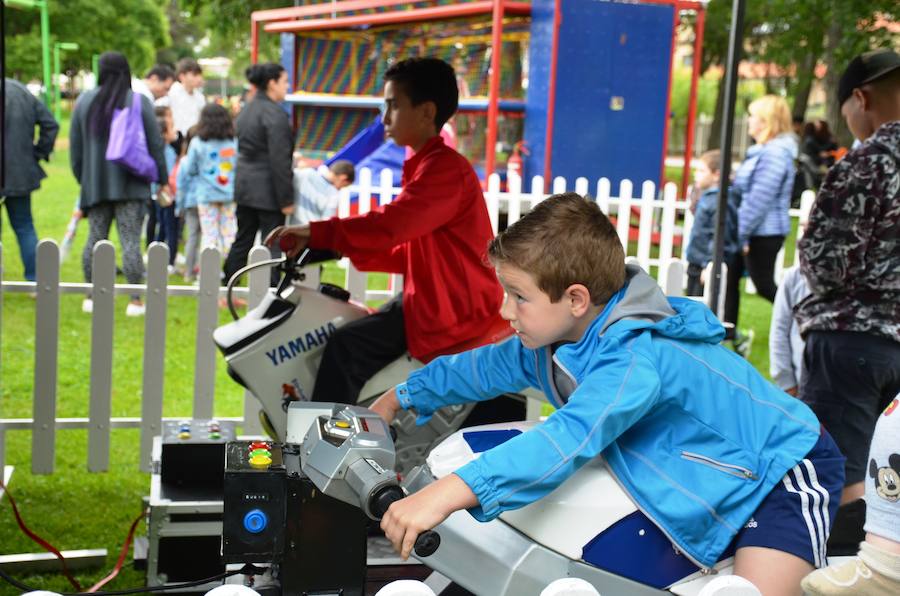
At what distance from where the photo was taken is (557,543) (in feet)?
7.31

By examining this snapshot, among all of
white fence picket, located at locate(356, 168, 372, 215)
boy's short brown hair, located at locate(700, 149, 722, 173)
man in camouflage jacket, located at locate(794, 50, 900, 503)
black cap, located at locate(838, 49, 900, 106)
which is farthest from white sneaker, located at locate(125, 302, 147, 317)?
black cap, located at locate(838, 49, 900, 106)

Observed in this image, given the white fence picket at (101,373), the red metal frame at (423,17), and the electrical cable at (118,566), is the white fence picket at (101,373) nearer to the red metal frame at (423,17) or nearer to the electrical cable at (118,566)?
the electrical cable at (118,566)

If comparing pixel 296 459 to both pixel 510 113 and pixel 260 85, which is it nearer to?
pixel 260 85

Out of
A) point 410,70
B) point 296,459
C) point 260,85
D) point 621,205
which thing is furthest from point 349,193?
point 296,459

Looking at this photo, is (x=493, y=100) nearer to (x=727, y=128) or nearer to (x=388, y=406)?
(x=727, y=128)

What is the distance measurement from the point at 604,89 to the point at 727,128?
8.33m

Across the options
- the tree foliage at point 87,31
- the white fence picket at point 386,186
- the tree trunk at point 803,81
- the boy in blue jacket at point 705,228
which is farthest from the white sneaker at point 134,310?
the tree foliage at point 87,31

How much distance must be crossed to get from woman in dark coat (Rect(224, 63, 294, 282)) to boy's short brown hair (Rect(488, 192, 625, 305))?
22.4 feet

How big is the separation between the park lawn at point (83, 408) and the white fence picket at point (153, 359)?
0.20m

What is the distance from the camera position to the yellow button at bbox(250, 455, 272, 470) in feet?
7.59

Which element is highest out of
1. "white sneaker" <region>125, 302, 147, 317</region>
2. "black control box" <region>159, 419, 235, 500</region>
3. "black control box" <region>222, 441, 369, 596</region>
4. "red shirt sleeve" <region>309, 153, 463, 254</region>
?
"red shirt sleeve" <region>309, 153, 463, 254</region>

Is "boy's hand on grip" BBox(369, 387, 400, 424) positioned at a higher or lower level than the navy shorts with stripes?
higher

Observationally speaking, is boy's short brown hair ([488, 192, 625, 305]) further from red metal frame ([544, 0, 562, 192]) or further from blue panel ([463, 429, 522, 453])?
red metal frame ([544, 0, 562, 192])

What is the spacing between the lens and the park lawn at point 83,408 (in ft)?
14.7
